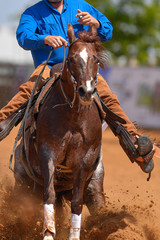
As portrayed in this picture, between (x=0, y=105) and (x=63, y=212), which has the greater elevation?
(x=0, y=105)

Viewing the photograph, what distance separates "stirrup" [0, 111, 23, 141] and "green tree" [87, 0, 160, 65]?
1055 inches

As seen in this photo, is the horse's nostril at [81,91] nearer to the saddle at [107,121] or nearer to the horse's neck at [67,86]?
the horse's neck at [67,86]

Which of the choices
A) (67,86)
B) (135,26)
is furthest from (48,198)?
(135,26)

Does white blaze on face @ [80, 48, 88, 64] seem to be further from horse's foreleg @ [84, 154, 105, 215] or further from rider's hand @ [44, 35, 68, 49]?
horse's foreleg @ [84, 154, 105, 215]

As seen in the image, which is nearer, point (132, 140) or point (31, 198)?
point (132, 140)

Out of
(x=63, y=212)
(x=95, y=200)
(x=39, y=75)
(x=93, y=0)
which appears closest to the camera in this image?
(x=39, y=75)

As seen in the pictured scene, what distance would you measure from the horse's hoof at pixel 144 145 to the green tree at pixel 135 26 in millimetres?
26906

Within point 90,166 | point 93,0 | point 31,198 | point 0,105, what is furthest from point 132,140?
point 93,0

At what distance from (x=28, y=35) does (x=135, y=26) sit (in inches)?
1140

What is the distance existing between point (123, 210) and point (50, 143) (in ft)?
6.06

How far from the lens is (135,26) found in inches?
1324

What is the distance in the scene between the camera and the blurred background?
17.9m

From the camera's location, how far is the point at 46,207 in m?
4.84

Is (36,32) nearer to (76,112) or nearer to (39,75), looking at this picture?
(39,75)
